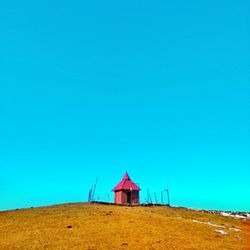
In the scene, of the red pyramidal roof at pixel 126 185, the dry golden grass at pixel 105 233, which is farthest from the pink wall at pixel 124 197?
the dry golden grass at pixel 105 233

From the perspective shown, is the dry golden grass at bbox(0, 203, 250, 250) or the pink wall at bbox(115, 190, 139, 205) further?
the pink wall at bbox(115, 190, 139, 205)

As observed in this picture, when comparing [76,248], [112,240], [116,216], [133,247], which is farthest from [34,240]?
[116,216]

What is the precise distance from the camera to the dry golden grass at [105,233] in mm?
29016

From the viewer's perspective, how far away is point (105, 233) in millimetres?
32969

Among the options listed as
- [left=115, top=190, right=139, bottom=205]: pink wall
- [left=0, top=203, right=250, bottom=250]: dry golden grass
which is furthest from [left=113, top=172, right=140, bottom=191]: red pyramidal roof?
[left=0, top=203, right=250, bottom=250]: dry golden grass

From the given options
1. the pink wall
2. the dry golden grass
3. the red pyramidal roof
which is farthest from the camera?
the red pyramidal roof

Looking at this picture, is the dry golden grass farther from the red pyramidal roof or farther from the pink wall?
the red pyramidal roof

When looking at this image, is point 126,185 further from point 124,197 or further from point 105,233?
point 105,233

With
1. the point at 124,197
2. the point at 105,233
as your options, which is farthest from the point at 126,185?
the point at 105,233

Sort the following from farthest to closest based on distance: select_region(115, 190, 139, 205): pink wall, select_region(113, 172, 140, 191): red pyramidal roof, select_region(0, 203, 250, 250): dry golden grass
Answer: select_region(113, 172, 140, 191): red pyramidal roof < select_region(115, 190, 139, 205): pink wall < select_region(0, 203, 250, 250): dry golden grass

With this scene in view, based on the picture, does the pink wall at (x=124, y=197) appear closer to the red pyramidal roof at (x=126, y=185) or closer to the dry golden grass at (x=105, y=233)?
the red pyramidal roof at (x=126, y=185)

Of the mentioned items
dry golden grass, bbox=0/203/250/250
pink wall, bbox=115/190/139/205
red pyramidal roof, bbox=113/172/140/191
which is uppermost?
red pyramidal roof, bbox=113/172/140/191

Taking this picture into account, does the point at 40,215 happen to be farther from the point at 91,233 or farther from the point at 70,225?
the point at 91,233

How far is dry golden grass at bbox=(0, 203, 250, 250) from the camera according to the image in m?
29.0
